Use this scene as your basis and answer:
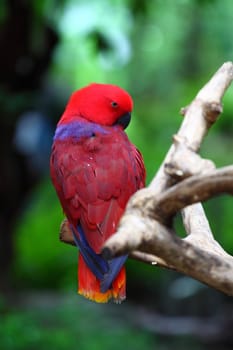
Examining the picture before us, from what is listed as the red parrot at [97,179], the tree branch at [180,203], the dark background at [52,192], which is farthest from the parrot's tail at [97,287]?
the dark background at [52,192]

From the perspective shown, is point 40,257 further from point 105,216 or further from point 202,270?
point 202,270

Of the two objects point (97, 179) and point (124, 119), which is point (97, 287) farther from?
point (124, 119)

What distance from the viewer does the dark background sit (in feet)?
10.7

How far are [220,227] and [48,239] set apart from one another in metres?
1.16

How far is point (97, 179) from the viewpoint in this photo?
1.66 meters

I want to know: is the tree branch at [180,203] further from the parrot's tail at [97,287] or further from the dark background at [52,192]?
the dark background at [52,192]

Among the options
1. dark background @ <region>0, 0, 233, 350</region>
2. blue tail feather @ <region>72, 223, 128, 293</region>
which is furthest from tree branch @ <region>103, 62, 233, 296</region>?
dark background @ <region>0, 0, 233, 350</region>

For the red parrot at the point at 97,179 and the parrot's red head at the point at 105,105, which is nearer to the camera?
the red parrot at the point at 97,179

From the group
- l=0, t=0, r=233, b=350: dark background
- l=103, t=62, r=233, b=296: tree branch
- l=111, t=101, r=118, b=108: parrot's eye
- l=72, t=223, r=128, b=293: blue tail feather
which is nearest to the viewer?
l=103, t=62, r=233, b=296: tree branch

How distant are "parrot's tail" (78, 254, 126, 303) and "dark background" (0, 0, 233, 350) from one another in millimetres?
1110

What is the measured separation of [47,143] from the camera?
4262mm

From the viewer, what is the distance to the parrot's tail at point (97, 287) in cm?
157

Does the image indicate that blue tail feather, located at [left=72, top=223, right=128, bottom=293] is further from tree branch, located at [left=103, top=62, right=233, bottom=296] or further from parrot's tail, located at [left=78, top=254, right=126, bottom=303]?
tree branch, located at [left=103, top=62, right=233, bottom=296]

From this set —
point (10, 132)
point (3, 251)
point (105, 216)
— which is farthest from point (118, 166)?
point (3, 251)
